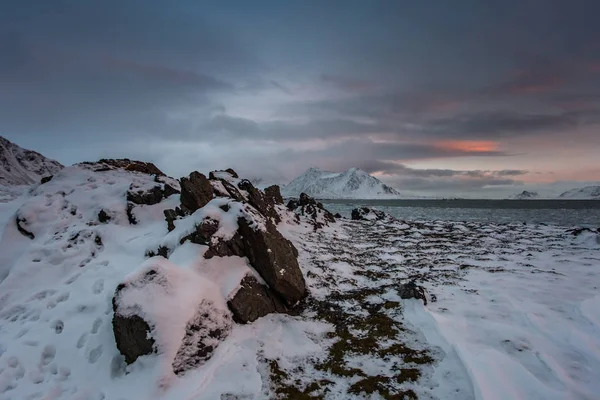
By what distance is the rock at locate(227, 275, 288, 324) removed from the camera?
31.5ft

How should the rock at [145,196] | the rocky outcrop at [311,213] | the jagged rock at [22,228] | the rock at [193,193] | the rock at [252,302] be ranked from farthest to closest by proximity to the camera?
1. the rocky outcrop at [311,213]
2. the rock at [145,196]
3. the rock at [193,193]
4. the jagged rock at [22,228]
5. the rock at [252,302]

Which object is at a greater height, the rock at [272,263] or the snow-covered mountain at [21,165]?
the snow-covered mountain at [21,165]

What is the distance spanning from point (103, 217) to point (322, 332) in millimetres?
13129

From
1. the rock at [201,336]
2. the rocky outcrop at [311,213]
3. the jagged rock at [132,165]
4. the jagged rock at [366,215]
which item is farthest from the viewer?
the jagged rock at [366,215]

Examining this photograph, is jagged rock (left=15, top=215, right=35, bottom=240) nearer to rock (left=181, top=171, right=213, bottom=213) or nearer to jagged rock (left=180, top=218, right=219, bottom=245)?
rock (left=181, top=171, right=213, bottom=213)

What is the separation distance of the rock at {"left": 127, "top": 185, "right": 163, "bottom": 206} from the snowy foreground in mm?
1012

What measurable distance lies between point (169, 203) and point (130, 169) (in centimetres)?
965

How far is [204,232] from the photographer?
11.1 meters

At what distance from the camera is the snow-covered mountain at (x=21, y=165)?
438ft

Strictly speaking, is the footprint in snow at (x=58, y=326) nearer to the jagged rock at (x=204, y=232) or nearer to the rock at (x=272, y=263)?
the jagged rock at (x=204, y=232)

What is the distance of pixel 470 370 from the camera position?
7.02 metres

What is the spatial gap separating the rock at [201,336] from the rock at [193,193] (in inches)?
338

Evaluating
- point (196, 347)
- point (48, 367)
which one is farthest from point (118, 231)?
point (196, 347)

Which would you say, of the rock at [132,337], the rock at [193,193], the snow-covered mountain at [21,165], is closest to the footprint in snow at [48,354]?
the rock at [132,337]
